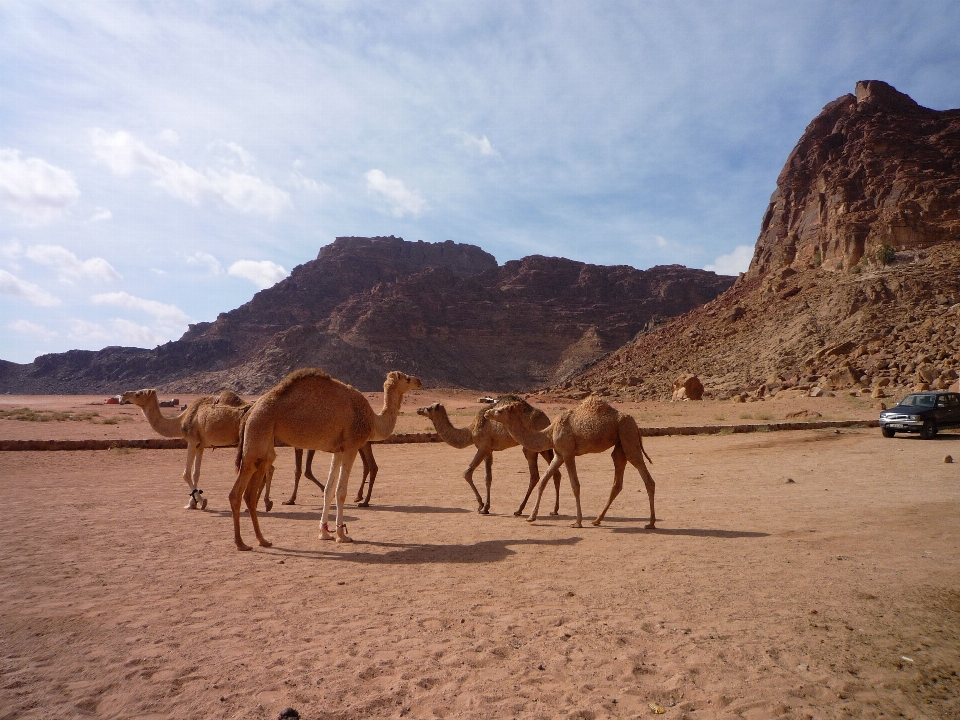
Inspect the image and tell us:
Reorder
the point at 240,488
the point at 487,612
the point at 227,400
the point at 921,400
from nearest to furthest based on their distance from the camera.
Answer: the point at 487,612 < the point at 240,488 < the point at 227,400 < the point at 921,400

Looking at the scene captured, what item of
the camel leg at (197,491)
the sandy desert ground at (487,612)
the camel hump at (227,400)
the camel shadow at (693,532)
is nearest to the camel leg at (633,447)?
the camel shadow at (693,532)

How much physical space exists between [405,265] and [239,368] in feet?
291

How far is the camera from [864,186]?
69750 millimetres

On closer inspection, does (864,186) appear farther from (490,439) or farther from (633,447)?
(633,447)

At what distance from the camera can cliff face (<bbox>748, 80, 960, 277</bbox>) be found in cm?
6078

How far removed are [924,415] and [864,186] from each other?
5637cm

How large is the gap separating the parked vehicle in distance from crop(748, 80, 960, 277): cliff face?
136 ft

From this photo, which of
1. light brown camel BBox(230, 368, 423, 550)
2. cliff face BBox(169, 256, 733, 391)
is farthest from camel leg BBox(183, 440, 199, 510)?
cliff face BBox(169, 256, 733, 391)

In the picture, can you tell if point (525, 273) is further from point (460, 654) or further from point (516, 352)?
point (460, 654)

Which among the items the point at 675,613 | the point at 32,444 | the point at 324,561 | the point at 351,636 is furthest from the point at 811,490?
the point at 32,444

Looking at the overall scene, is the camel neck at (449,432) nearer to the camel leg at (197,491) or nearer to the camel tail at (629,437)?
the camel tail at (629,437)

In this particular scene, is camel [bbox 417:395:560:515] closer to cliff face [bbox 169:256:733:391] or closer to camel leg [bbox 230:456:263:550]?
camel leg [bbox 230:456:263:550]

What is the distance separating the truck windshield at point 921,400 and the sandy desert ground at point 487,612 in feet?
46.3

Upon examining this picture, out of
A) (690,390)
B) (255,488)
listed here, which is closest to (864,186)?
(690,390)
